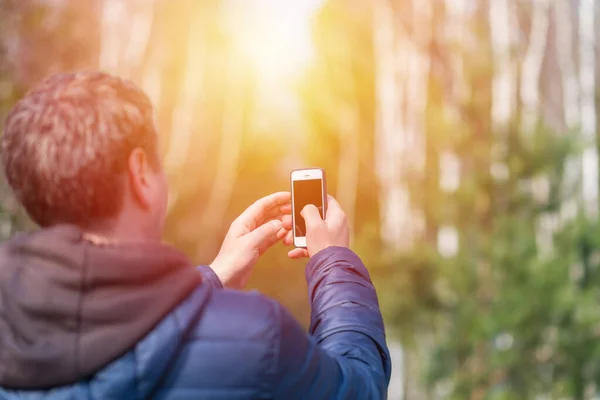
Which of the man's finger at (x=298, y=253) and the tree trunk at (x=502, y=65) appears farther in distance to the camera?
the tree trunk at (x=502, y=65)

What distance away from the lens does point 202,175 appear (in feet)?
68.7

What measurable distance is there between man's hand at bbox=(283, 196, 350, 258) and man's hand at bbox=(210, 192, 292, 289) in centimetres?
21

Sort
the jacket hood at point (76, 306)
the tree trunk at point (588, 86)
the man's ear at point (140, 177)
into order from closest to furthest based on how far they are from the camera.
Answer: the jacket hood at point (76, 306) → the man's ear at point (140, 177) → the tree trunk at point (588, 86)

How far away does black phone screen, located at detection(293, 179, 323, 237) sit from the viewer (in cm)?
184

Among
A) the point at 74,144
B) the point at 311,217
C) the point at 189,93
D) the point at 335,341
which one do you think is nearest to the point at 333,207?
the point at 311,217

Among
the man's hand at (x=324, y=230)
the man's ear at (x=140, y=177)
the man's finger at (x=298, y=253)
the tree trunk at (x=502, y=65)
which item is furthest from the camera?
Result: the tree trunk at (x=502, y=65)

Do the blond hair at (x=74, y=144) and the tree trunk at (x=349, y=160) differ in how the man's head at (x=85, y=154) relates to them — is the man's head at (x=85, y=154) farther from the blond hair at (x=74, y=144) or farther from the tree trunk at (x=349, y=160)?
the tree trunk at (x=349, y=160)

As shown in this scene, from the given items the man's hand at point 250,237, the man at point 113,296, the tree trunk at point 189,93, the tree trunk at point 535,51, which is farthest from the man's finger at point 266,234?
the tree trunk at point 189,93

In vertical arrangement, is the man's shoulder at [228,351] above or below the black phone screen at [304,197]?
Result: below

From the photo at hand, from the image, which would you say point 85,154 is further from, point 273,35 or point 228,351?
point 273,35

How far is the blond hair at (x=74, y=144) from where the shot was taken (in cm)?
128

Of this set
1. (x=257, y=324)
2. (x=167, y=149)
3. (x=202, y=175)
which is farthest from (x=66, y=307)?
(x=202, y=175)

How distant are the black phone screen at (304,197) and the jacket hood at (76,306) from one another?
62 centimetres

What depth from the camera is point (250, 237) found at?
1.86m
